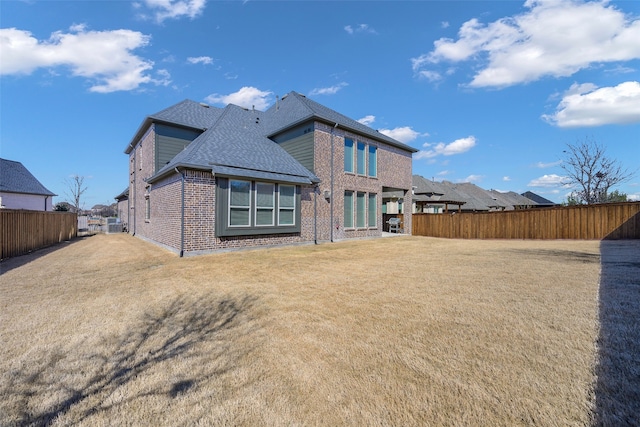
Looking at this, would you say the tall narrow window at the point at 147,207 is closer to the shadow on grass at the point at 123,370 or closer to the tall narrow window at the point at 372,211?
the tall narrow window at the point at 372,211

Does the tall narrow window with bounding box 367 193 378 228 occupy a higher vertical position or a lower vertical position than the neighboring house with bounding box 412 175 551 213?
lower

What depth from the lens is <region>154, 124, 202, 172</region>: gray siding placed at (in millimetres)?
13195

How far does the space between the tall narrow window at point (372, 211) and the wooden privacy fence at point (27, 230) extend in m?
15.1

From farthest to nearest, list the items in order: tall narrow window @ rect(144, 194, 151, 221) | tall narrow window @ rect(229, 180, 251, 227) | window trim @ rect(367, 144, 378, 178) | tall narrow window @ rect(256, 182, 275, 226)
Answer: window trim @ rect(367, 144, 378, 178)
tall narrow window @ rect(144, 194, 151, 221)
tall narrow window @ rect(256, 182, 275, 226)
tall narrow window @ rect(229, 180, 251, 227)

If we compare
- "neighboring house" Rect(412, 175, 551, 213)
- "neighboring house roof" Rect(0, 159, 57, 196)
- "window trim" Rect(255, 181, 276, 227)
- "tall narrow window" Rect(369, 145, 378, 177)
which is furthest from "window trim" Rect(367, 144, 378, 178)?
"neighboring house roof" Rect(0, 159, 57, 196)

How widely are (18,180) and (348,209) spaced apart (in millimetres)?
28739

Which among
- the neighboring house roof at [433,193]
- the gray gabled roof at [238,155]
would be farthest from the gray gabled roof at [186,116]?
the neighboring house roof at [433,193]

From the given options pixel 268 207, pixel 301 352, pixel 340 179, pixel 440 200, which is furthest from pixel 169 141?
pixel 440 200

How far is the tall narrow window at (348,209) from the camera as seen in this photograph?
1466 centimetres

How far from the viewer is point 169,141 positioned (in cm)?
1352

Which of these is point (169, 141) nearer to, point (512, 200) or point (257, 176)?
point (257, 176)

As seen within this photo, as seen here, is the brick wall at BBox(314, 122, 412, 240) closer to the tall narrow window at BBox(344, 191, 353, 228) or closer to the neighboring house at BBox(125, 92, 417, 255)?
the neighboring house at BBox(125, 92, 417, 255)

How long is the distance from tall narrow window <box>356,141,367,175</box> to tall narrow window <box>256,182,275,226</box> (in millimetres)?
6163

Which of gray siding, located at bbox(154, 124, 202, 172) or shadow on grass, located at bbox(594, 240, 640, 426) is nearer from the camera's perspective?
shadow on grass, located at bbox(594, 240, 640, 426)
